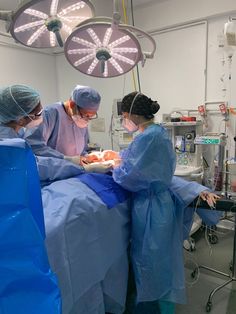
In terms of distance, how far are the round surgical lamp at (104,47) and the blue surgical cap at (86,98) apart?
0.75 meters

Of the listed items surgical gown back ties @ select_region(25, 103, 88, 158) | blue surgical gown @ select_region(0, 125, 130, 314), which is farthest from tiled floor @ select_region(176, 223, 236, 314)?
surgical gown back ties @ select_region(25, 103, 88, 158)

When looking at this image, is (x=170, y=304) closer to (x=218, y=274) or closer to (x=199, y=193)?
(x=199, y=193)

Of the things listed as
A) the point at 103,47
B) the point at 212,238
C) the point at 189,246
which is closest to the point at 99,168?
the point at 103,47

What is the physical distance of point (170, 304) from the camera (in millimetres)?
1656

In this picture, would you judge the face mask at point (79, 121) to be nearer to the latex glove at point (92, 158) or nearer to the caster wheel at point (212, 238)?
the latex glove at point (92, 158)

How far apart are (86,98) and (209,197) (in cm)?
115

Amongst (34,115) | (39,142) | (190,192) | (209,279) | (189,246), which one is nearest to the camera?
(190,192)

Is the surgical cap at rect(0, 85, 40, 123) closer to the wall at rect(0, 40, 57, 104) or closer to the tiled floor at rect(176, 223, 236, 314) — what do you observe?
the tiled floor at rect(176, 223, 236, 314)

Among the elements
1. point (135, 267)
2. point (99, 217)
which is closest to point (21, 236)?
point (99, 217)

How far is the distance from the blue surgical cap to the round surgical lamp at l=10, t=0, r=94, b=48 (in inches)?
36.5

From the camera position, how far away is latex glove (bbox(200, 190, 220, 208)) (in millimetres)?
1574

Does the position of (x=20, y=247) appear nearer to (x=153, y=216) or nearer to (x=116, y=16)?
(x=116, y=16)

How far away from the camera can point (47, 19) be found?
0.91 metres

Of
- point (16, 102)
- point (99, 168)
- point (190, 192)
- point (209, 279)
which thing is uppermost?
point (16, 102)
